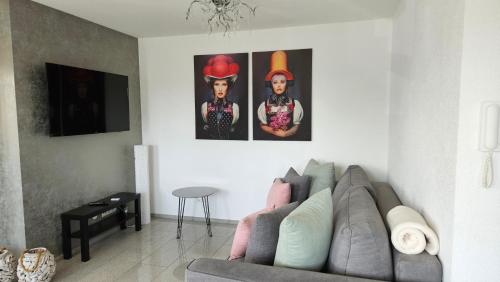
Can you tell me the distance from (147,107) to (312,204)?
11.1 feet

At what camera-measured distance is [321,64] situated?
3.95 metres

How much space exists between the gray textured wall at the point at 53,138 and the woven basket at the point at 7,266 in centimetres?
21

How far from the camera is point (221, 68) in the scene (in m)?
4.27

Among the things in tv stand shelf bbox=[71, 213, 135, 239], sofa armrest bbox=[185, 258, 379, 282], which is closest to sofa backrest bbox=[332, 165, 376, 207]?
sofa armrest bbox=[185, 258, 379, 282]

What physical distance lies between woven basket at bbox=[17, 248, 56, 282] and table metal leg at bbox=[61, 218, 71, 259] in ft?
1.69

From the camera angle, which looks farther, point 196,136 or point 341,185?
point 196,136

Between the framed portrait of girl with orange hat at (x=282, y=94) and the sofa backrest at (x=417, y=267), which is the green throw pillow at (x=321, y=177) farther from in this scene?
the sofa backrest at (x=417, y=267)

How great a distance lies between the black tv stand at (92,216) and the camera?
3.37 metres

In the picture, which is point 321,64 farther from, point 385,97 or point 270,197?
point 270,197

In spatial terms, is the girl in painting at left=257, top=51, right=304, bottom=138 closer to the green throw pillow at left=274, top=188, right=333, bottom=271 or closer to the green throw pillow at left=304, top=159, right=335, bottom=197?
the green throw pillow at left=304, top=159, right=335, bottom=197

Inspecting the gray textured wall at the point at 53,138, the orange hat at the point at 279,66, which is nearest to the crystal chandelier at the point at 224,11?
the orange hat at the point at 279,66

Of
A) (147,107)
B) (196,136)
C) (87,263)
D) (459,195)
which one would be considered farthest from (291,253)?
(147,107)

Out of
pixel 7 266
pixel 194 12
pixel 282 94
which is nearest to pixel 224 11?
pixel 194 12

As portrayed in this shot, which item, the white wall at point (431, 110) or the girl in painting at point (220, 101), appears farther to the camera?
the girl in painting at point (220, 101)
